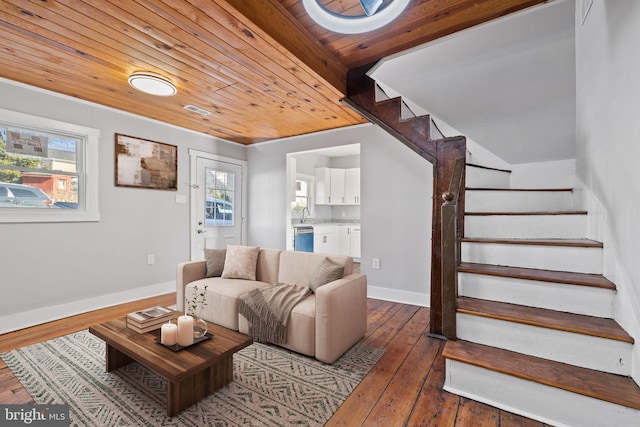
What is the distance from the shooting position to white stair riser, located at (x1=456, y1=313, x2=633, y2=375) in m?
1.50

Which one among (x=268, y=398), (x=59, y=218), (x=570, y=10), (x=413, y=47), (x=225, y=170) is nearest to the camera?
(x=268, y=398)

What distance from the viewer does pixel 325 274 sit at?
8.24ft

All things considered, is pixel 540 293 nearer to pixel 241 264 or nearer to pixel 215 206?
pixel 241 264

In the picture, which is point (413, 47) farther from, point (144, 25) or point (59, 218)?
point (59, 218)

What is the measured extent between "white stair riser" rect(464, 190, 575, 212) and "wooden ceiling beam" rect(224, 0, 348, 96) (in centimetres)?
173

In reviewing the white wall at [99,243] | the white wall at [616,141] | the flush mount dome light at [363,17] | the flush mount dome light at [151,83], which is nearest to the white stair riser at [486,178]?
the white wall at [616,141]

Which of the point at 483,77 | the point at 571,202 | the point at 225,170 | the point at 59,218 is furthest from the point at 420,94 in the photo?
the point at 59,218

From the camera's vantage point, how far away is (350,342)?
94.7 inches

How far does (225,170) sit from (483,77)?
3.87 meters

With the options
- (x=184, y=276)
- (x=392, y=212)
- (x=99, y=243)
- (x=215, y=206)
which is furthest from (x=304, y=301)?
(x=215, y=206)

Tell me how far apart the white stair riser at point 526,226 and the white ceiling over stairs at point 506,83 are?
4.29 feet

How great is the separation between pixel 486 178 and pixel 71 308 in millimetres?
4729

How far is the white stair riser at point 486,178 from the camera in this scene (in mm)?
2984

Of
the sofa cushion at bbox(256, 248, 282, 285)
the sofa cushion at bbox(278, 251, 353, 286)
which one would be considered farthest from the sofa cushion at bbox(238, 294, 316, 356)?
the sofa cushion at bbox(256, 248, 282, 285)
